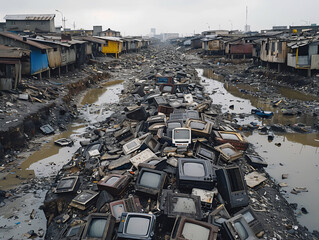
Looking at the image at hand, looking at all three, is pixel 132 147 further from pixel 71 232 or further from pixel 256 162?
pixel 256 162

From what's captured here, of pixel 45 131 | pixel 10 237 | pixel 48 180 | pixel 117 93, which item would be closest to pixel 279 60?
pixel 117 93

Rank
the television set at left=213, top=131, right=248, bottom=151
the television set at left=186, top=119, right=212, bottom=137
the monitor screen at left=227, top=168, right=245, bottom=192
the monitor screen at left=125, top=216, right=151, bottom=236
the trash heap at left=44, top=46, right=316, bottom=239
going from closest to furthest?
the monitor screen at left=125, top=216, right=151, bottom=236, the trash heap at left=44, top=46, right=316, bottom=239, the monitor screen at left=227, top=168, right=245, bottom=192, the television set at left=186, top=119, right=212, bottom=137, the television set at left=213, top=131, right=248, bottom=151

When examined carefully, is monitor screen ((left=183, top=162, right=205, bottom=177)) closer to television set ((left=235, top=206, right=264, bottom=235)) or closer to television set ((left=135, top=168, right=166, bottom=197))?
television set ((left=135, top=168, right=166, bottom=197))

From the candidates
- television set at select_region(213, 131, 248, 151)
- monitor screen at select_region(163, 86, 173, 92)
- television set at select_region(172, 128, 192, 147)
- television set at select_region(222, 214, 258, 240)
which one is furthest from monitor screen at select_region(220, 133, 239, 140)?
monitor screen at select_region(163, 86, 173, 92)

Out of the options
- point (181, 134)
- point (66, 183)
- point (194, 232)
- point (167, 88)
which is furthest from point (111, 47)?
point (194, 232)

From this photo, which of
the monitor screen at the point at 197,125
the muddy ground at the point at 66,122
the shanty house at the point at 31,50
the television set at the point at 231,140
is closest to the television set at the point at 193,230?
the muddy ground at the point at 66,122

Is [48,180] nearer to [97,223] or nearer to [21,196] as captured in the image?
[21,196]
